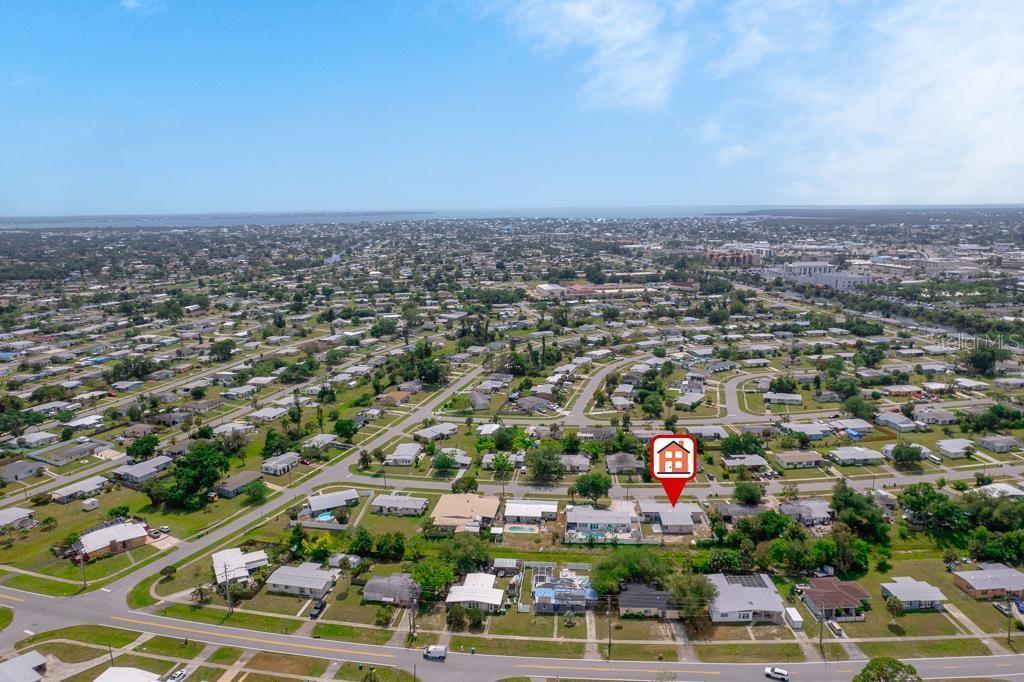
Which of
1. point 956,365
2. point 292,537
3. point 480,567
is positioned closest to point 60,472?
point 292,537

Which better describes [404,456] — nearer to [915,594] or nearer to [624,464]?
[624,464]

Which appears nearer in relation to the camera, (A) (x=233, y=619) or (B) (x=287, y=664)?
(B) (x=287, y=664)

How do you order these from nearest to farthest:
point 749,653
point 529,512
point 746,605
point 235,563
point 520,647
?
point 749,653 < point 520,647 < point 746,605 < point 235,563 < point 529,512

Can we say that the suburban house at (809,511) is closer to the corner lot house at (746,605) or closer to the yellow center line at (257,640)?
the corner lot house at (746,605)

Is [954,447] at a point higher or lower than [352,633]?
higher

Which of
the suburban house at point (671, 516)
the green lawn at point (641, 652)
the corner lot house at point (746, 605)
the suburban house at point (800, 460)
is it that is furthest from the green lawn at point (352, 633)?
the suburban house at point (800, 460)

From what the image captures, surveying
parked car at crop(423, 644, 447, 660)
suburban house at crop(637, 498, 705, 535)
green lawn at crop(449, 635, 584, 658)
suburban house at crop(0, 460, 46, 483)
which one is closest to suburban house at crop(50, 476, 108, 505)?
suburban house at crop(0, 460, 46, 483)

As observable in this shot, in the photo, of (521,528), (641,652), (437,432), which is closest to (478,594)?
(521,528)
